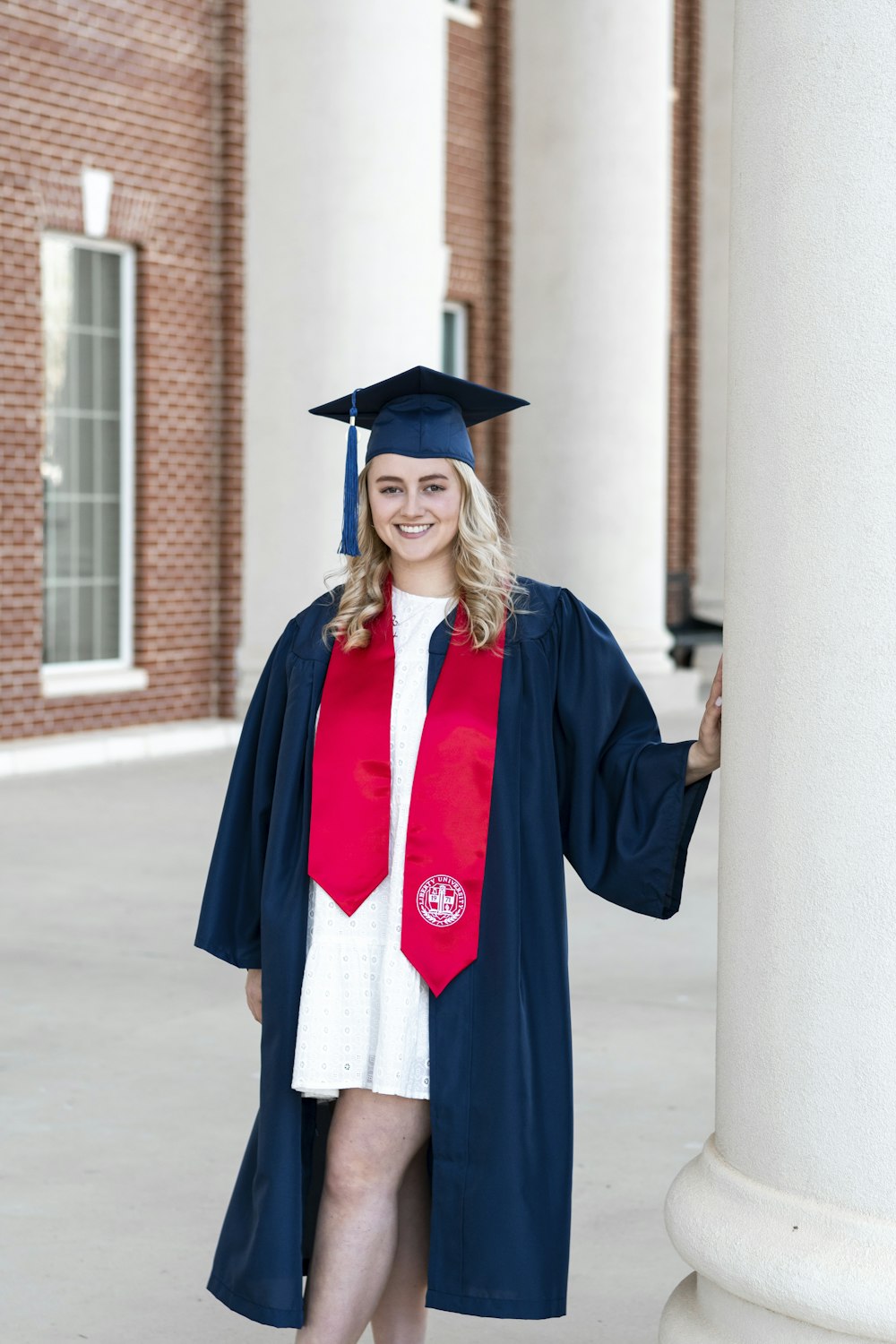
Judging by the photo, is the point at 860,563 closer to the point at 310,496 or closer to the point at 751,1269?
the point at 751,1269

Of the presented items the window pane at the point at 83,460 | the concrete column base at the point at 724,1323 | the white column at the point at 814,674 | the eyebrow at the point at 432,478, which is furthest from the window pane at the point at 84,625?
the white column at the point at 814,674

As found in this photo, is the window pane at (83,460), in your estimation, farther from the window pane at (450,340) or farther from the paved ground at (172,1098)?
the window pane at (450,340)

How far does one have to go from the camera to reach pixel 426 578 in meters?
3.16

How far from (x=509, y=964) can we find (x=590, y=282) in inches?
453

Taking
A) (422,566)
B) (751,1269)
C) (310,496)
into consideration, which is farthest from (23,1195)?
(310,496)

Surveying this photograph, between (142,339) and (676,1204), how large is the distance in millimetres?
10209

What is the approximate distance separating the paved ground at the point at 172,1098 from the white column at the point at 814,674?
54.0 inches

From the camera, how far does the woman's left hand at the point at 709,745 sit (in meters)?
2.90

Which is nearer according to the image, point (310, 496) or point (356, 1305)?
point (356, 1305)

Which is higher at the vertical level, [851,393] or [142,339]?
[142,339]

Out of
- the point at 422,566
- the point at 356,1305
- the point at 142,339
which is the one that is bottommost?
the point at 356,1305

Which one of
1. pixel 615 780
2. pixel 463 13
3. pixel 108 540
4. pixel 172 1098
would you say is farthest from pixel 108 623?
pixel 615 780

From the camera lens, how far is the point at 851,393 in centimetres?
238

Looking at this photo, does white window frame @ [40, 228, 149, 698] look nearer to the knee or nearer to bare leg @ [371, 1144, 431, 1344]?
bare leg @ [371, 1144, 431, 1344]
